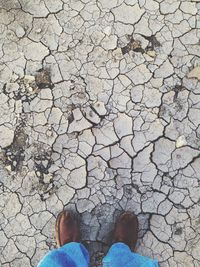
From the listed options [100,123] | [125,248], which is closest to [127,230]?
[125,248]

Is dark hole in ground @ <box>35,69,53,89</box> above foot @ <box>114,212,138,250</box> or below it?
above

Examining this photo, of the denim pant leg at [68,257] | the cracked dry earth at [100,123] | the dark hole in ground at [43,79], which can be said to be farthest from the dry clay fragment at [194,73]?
the denim pant leg at [68,257]

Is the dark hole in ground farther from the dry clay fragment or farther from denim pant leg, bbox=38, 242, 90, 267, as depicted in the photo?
denim pant leg, bbox=38, 242, 90, 267

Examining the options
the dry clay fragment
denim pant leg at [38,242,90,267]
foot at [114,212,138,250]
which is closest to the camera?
denim pant leg at [38,242,90,267]

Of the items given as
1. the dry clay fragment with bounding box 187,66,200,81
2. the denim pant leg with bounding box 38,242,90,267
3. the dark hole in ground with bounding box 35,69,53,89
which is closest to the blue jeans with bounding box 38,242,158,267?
the denim pant leg with bounding box 38,242,90,267

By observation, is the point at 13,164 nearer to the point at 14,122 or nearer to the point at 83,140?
the point at 14,122

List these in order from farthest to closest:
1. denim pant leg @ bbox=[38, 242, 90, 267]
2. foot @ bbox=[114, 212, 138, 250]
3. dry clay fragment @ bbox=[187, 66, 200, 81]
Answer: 1. dry clay fragment @ bbox=[187, 66, 200, 81]
2. foot @ bbox=[114, 212, 138, 250]
3. denim pant leg @ bbox=[38, 242, 90, 267]

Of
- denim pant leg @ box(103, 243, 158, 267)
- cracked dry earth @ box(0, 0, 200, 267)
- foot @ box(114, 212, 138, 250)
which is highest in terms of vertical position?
cracked dry earth @ box(0, 0, 200, 267)
